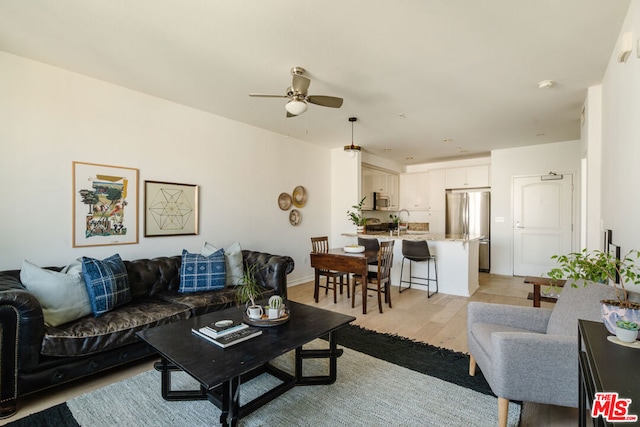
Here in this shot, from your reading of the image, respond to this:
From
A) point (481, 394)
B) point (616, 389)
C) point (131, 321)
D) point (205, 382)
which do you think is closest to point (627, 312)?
point (616, 389)

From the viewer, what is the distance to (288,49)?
249cm

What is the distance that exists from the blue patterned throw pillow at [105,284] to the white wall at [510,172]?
6319 mm

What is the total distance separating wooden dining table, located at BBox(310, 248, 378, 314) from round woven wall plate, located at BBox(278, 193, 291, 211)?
Answer: 111cm

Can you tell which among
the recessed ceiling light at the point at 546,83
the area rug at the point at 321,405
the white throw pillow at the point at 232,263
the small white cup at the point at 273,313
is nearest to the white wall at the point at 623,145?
the recessed ceiling light at the point at 546,83

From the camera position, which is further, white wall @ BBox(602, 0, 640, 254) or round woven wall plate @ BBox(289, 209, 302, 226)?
round woven wall plate @ BBox(289, 209, 302, 226)

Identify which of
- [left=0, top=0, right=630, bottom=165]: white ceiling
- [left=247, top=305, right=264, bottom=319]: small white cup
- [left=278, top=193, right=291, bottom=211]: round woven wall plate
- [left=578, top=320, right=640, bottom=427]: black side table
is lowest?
[left=247, top=305, right=264, bottom=319]: small white cup

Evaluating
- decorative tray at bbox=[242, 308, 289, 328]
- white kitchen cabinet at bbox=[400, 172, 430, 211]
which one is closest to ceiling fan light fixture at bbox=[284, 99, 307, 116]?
decorative tray at bbox=[242, 308, 289, 328]

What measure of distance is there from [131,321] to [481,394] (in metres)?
2.58

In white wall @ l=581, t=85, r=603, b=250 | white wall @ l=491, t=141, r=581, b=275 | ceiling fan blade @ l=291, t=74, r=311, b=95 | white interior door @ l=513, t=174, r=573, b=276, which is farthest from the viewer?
white interior door @ l=513, t=174, r=573, b=276

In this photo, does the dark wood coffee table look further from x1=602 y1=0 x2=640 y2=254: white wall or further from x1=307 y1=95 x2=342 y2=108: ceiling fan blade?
x1=602 y1=0 x2=640 y2=254: white wall

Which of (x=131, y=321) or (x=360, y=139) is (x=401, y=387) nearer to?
(x=131, y=321)

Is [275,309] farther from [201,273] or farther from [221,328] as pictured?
[201,273]

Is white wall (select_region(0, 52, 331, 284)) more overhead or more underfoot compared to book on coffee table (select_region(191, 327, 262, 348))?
more overhead

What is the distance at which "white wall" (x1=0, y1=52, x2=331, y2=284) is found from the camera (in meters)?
2.67
